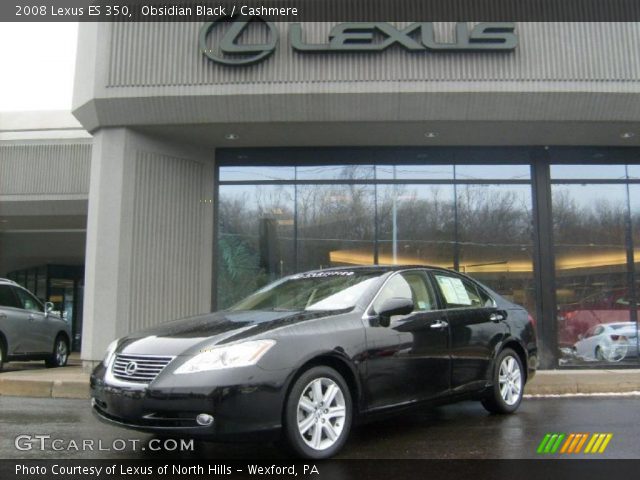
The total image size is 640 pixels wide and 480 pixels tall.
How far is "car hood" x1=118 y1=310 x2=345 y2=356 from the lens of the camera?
4.37m

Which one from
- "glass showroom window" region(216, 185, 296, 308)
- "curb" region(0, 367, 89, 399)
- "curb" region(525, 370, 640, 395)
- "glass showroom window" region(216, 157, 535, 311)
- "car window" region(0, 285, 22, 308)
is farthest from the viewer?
"glass showroom window" region(216, 185, 296, 308)

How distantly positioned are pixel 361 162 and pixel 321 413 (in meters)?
7.99

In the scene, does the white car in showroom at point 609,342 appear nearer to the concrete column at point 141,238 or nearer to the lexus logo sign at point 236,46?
the concrete column at point 141,238

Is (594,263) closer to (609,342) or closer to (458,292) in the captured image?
Answer: (609,342)

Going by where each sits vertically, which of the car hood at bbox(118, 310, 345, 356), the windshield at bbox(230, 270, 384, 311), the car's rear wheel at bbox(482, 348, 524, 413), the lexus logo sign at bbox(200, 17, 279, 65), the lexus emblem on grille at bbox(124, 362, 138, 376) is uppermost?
the lexus logo sign at bbox(200, 17, 279, 65)

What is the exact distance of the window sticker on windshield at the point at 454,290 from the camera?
20.1ft

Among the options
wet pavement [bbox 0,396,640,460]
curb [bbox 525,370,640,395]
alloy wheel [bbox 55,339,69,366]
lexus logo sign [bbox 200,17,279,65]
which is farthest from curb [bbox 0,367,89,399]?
curb [bbox 525,370,640,395]

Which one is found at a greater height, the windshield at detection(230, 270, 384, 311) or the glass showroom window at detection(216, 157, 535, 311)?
the glass showroom window at detection(216, 157, 535, 311)

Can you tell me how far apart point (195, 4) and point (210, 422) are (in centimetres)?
838

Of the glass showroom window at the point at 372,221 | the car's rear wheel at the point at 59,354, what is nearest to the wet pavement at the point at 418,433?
the glass showroom window at the point at 372,221

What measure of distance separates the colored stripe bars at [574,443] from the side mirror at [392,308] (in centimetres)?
153

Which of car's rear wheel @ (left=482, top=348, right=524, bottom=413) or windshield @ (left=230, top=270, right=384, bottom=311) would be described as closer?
windshield @ (left=230, top=270, right=384, bottom=311)

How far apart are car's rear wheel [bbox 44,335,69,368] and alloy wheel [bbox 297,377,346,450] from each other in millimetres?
9908

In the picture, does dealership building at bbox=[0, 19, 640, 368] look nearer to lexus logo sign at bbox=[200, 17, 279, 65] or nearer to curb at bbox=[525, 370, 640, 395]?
lexus logo sign at bbox=[200, 17, 279, 65]
